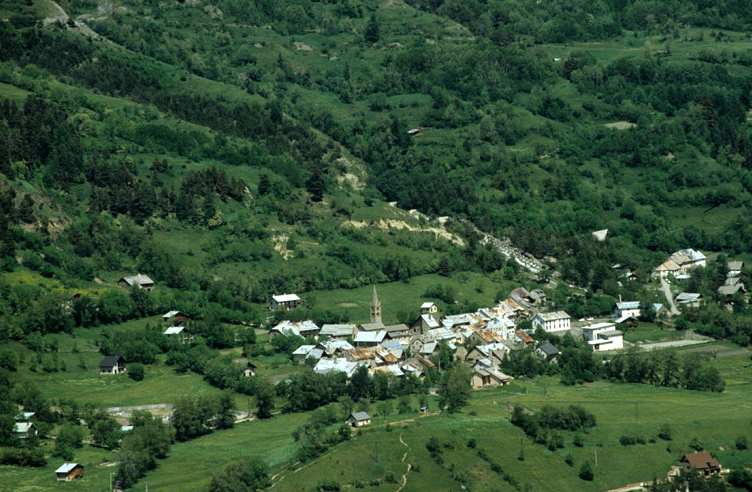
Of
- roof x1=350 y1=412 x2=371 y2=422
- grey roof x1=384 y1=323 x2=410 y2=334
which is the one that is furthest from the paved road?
roof x1=350 y1=412 x2=371 y2=422

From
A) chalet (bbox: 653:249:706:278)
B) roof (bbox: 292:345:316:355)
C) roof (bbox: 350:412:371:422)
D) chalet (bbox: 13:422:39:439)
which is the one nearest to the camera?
chalet (bbox: 13:422:39:439)

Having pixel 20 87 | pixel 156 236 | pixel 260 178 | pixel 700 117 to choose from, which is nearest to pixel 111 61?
pixel 20 87

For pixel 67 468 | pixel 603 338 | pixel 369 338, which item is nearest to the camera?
pixel 67 468

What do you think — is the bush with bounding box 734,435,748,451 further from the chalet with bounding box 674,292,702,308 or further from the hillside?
the chalet with bounding box 674,292,702,308

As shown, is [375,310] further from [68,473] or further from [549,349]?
[68,473]

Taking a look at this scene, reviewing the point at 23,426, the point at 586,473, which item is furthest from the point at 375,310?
the point at 23,426

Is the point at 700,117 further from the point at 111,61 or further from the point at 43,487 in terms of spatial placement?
the point at 43,487
